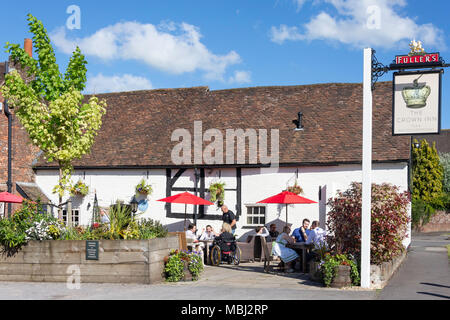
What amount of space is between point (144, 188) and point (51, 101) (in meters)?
6.88

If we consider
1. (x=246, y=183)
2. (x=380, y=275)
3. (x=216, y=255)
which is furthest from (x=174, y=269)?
(x=246, y=183)

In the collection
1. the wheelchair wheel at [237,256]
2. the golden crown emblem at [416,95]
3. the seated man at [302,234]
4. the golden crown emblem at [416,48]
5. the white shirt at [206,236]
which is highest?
the golden crown emblem at [416,48]

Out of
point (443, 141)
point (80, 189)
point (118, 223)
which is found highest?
point (443, 141)

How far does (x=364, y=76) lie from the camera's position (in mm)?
11828

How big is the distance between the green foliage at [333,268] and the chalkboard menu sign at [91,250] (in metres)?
5.27

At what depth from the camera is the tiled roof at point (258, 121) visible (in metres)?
20.5

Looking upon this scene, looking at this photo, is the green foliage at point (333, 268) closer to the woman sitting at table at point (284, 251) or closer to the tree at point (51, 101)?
the woman sitting at table at point (284, 251)

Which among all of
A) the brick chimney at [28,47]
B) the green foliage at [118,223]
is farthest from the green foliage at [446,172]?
the green foliage at [118,223]

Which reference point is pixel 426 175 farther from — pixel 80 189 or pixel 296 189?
pixel 80 189

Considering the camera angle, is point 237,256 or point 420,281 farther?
point 237,256

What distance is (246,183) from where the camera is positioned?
69.3 feet

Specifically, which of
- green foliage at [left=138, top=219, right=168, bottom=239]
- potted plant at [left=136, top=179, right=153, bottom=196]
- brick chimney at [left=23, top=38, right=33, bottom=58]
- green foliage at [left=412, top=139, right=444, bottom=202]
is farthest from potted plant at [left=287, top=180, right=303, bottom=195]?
green foliage at [left=412, top=139, right=444, bottom=202]
